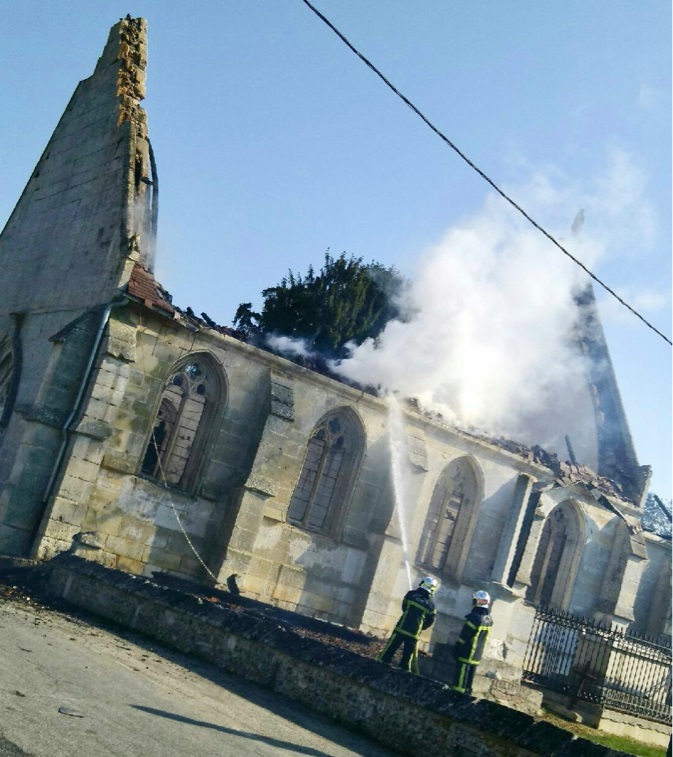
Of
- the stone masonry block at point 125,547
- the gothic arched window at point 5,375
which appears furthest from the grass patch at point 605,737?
the gothic arched window at point 5,375

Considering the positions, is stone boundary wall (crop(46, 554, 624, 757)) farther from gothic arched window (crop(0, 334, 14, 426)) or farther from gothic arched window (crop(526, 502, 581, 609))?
gothic arched window (crop(526, 502, 581, 609))

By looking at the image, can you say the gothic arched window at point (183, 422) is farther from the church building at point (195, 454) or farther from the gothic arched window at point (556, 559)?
the gothic arched window at point (556, 559)

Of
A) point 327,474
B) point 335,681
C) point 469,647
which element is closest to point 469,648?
point 469,647

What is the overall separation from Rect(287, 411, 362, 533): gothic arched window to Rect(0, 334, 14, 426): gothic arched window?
6.59 metres

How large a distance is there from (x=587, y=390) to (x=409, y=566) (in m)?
22.0

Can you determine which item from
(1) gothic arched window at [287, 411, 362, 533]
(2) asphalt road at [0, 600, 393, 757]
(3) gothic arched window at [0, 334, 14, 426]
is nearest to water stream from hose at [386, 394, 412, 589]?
(1) gothic arched window at [287, 411, 362, 533]

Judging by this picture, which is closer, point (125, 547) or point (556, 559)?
point (125, 547)

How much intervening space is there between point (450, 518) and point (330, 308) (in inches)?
702

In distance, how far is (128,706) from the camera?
7.02 metres

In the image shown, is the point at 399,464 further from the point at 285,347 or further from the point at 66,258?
the point at 66,258

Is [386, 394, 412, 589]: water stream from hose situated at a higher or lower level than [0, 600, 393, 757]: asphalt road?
higher

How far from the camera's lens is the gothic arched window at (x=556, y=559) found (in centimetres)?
2473

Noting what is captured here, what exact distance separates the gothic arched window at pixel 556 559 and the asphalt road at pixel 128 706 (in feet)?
53.8

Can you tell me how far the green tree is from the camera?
38.3 m
